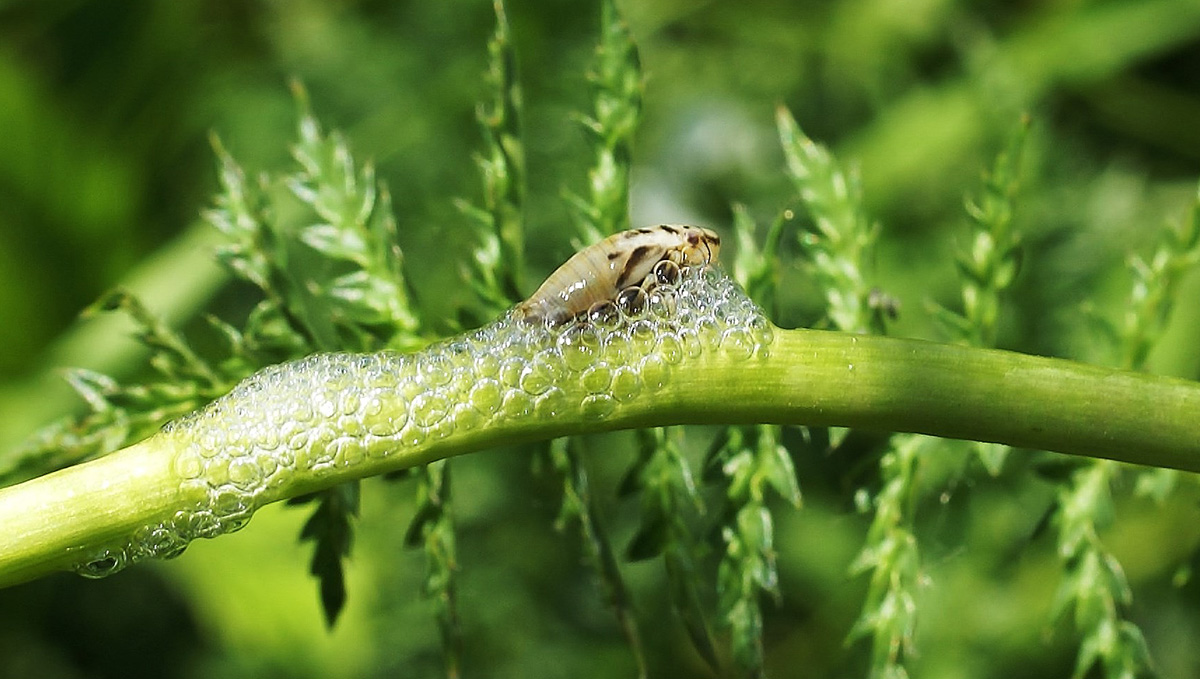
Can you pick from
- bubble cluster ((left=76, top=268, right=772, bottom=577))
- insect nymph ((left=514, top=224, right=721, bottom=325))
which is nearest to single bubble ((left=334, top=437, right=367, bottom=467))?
bubble cluster ((left=76, top=268, right=772, bottom=577))

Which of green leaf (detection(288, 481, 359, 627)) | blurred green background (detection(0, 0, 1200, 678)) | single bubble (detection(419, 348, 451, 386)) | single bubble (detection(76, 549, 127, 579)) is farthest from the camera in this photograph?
blurred green background (detection(0, 0, 1200, 678))

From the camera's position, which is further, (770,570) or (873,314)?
(873,314)

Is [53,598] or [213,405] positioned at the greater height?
[213,405]

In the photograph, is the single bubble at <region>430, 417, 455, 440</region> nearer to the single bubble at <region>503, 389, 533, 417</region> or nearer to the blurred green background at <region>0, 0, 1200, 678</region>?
the single bubble at <region>503, 389, 533, 417</region>

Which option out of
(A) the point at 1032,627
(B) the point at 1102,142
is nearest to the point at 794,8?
(B) the point at 1102,142

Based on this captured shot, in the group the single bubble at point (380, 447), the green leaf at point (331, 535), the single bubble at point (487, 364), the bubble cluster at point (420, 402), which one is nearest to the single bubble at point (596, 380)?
the bubble cluster at point (420, 402)

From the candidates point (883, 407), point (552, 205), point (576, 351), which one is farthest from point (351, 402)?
point (552, 205)

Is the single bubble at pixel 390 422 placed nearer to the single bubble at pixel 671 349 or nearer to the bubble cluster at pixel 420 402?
the bubble cluster at pixel 420 402

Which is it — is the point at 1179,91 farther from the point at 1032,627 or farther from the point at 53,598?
the point at 53,598
